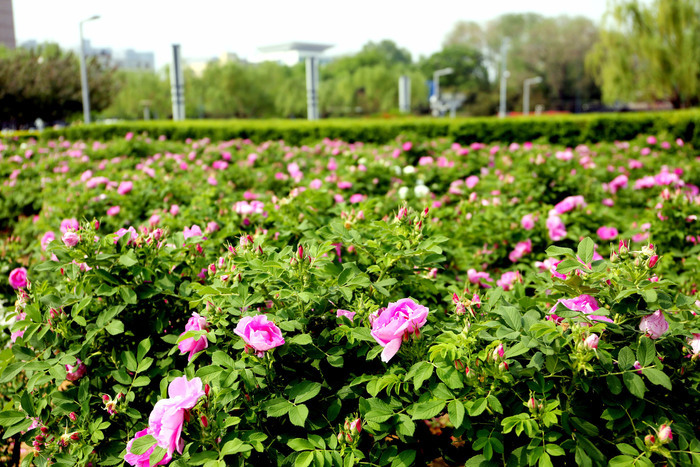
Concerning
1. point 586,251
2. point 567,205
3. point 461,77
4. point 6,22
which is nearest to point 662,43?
point 567,205

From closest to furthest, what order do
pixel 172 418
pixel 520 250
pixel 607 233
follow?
pixel 172 418
pixel 520 250
pixel 607 233

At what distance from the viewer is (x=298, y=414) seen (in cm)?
134

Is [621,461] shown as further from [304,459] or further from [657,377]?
[304,459]

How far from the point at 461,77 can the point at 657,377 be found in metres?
80.8

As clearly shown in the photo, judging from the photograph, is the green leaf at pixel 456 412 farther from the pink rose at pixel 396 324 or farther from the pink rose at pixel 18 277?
the pink rose at pixel 18 277

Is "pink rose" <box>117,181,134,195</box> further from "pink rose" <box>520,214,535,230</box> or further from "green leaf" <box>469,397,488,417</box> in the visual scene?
"green leaf" <box>469,397,488,417</box>

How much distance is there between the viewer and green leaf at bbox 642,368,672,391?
1.26m

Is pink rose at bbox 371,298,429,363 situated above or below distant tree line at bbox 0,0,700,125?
below

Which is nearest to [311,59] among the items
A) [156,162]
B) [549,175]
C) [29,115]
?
[29,115]

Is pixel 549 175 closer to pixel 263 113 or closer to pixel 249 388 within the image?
pixel 249 388

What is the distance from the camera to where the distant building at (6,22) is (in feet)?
218

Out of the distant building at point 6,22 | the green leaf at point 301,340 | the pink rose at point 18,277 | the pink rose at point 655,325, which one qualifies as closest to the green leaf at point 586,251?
the pink rose at point 655,325

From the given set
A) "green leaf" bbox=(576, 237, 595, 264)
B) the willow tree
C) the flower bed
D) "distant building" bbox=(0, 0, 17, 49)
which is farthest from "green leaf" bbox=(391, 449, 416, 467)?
"distant building" bbox=(0, 0, 17, 49)

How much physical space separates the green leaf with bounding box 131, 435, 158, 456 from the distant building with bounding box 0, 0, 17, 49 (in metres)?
78.7
